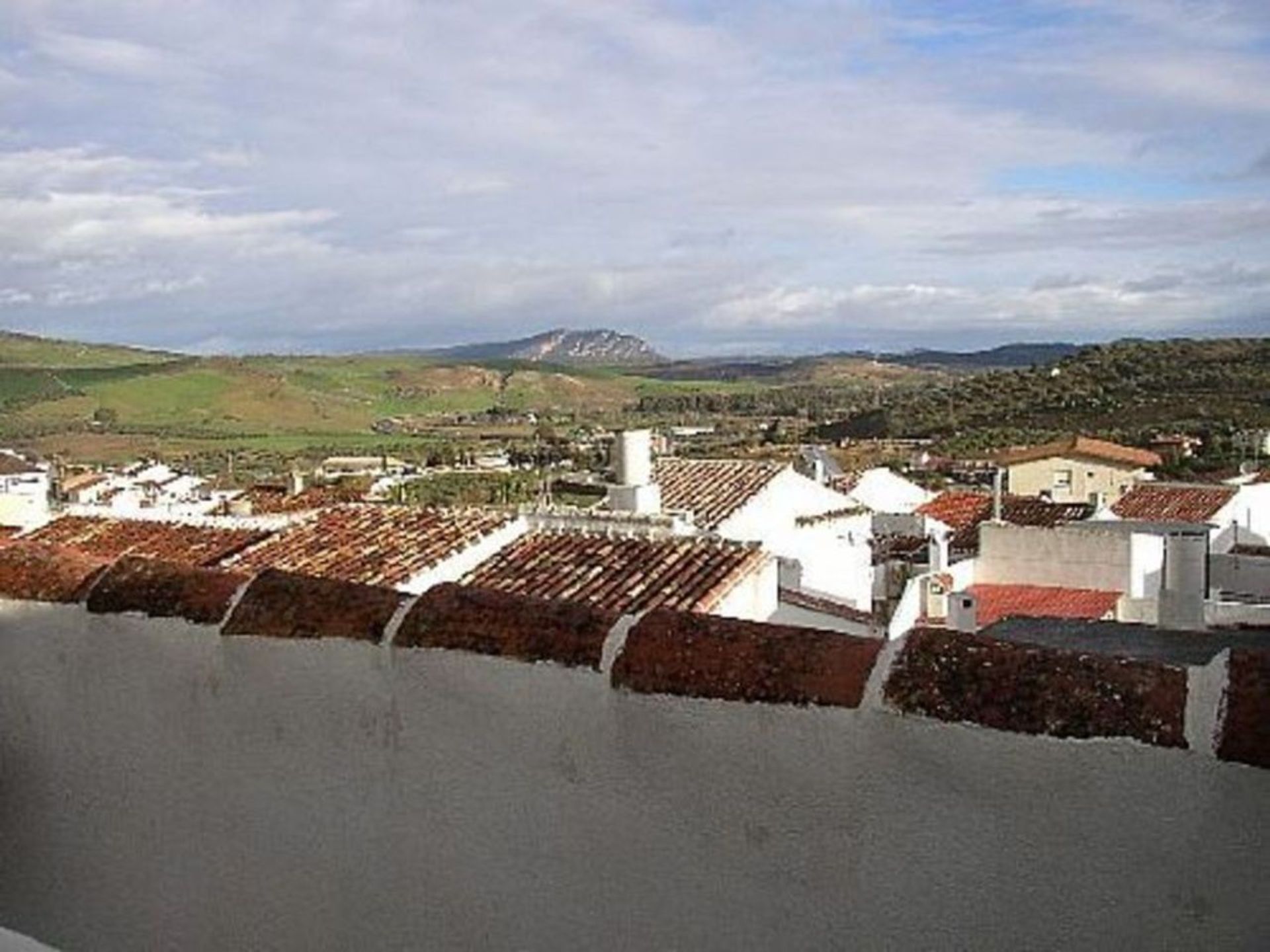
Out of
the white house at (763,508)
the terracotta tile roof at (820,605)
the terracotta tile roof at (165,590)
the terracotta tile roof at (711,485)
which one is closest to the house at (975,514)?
the white house at (763,508)

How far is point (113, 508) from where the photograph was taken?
23.9m

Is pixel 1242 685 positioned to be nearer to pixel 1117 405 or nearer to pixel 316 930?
pixel 316 930

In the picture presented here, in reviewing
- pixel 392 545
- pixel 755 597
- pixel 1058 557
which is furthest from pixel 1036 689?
pixel 1058 557

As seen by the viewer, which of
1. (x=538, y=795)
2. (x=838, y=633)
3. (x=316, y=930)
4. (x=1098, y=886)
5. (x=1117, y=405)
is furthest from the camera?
(x=1117, y=405)

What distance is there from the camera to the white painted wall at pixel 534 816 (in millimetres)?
2533

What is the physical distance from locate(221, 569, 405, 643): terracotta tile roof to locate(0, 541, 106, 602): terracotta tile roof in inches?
24.7

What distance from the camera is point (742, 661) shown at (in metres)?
2.98

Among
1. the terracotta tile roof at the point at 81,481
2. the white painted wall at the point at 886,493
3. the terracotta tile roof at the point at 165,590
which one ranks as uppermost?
the terracotta tile roof at the point at 165,590

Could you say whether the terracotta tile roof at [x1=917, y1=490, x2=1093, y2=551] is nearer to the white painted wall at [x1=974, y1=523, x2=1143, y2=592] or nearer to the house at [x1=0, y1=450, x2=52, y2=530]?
the white painted wall at [x1=974, y1=523, x2=1143, y2=592]

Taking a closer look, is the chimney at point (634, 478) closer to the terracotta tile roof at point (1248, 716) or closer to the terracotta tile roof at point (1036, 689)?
the terracotta tile roof at point (1036, 689)

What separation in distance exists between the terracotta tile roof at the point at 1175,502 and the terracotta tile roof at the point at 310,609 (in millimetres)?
25997

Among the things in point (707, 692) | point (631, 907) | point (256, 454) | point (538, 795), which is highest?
point (707, 692)

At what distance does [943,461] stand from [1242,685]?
206 feet

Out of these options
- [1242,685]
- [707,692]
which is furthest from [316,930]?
[1242,685]
